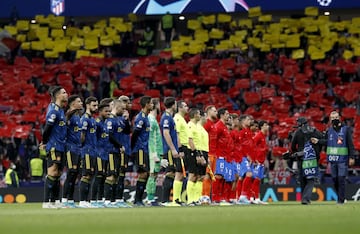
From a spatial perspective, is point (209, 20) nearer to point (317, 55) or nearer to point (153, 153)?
point (317, 55)

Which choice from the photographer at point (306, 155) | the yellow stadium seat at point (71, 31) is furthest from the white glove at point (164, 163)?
the yellow stadium seat at point (71, 31)

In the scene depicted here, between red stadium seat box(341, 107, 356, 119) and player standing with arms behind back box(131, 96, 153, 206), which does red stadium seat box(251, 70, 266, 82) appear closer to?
red stadium seat box(341, 107, 356, 119)

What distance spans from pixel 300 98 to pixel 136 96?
7.34 m

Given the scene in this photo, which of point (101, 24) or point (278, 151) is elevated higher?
point (101, 24)

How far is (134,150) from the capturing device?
21.8m

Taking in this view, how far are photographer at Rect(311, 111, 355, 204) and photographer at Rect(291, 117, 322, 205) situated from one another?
228 mm

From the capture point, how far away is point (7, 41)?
4450cm

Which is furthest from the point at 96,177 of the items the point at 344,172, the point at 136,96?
the point at 136,96

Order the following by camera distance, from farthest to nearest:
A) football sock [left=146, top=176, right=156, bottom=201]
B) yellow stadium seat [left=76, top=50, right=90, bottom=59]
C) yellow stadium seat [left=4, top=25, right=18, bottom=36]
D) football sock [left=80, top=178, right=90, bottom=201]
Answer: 1. yellow stadium seat [left=4, top=25, right=18, bottom=36]
2. yellow stadium seat [left=76, top=50, right=90, bottom=59]
3. football sock [left=146, top=176, right=156, bottom=201]
4. football sock [left=80, top=178, right=90, bottom=201]

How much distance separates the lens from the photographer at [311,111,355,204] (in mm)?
Result: 24031

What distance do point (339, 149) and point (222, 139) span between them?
3.03 metres

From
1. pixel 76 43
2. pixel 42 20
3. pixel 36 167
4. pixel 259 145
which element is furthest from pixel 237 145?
pixel 42 20

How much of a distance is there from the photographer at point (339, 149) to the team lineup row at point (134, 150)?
2573 millimetres

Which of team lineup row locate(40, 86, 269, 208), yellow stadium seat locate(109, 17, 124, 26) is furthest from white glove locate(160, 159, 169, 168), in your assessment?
yellow stadium seat locate(109, 17, 124, 26)
